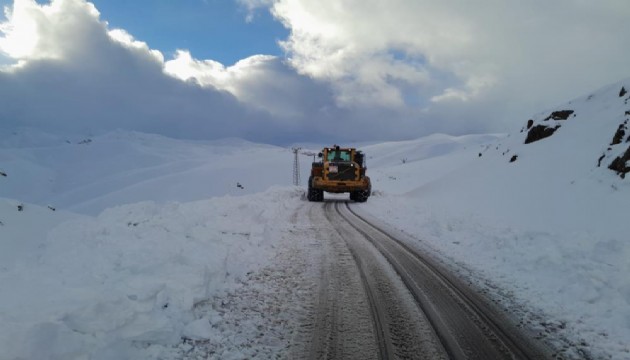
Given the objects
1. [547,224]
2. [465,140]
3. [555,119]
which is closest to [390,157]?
[465,140]

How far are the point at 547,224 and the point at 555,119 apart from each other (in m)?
16.1

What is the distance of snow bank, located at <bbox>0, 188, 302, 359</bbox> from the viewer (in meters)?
3.72

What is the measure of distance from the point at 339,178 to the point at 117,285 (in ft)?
61.9

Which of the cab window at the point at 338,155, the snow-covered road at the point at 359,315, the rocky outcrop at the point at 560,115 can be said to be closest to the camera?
the snow-covered road at the point at 359,315

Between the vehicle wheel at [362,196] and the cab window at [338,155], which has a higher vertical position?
the cab window at [338,155]

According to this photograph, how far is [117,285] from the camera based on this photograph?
5.08 m

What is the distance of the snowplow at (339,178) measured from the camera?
76.0 ft

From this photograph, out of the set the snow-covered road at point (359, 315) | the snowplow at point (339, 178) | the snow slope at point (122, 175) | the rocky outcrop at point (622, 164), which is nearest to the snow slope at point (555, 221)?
the rocky outcrop at point (622, 164)

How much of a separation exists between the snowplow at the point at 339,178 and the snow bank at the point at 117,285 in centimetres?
1364

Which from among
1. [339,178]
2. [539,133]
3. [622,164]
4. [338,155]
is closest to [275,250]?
[622,164]

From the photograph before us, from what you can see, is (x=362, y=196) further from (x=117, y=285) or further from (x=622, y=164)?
(x=117, y=285)

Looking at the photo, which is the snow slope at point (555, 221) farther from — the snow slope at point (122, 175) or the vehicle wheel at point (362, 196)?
the snow slope at point (122, 175)

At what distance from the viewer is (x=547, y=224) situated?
12.1m

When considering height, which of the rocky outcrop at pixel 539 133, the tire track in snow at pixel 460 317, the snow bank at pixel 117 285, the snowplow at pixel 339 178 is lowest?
the tire track in snow at pixel 460 317
